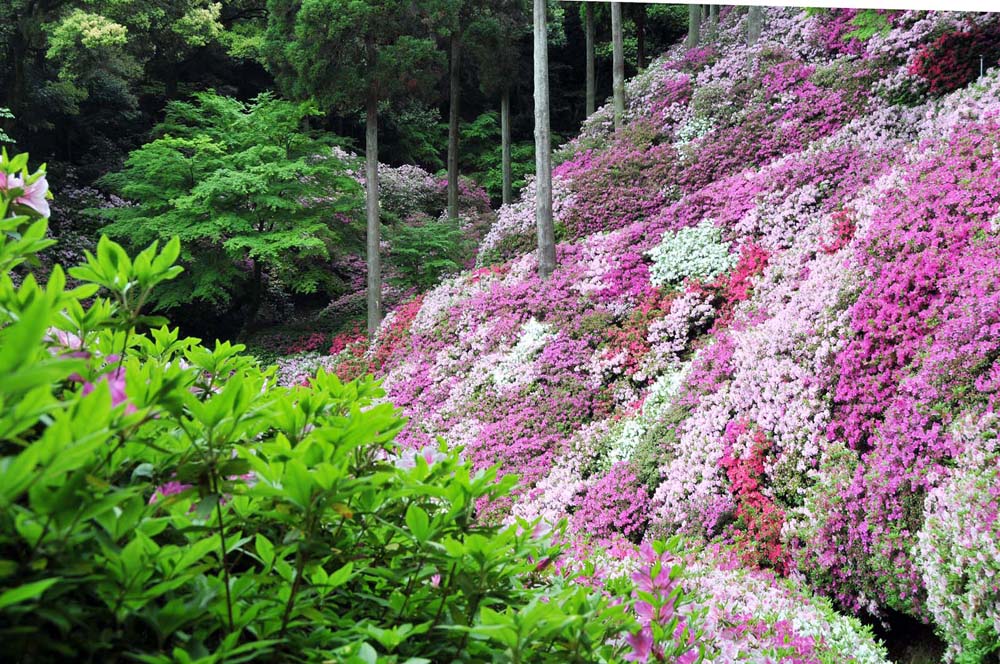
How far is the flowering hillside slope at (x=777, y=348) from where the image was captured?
3020 mm

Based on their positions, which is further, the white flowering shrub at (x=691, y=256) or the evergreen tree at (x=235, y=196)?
the evergreen tree at (x=235, y=196)

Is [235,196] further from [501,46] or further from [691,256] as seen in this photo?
[691,256]

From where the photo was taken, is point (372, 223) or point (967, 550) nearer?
point (967, 550)

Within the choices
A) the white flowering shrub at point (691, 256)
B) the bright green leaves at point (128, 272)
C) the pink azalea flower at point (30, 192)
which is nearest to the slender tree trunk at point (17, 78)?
the white flowering shrub at point (691, 256)

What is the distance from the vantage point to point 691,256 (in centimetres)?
683

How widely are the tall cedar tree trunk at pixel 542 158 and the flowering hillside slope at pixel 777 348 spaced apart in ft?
1.18

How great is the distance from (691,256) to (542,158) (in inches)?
107

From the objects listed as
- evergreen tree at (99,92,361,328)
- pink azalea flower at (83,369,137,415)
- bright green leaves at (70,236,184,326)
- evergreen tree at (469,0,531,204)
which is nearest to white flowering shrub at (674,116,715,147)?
evergreen tree at (469,0,531,204)

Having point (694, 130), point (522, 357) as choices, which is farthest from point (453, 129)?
point (522, 357)

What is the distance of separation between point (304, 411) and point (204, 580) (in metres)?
0.26

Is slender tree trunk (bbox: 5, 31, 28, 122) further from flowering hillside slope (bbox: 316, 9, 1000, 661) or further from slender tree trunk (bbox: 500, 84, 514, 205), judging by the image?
slender tree trunk (bbox: 500, 84, 514, 205)

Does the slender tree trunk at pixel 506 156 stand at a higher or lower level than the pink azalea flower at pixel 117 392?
higher

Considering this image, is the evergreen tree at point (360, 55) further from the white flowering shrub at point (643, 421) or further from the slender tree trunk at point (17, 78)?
the white flowering shrub at point (643, 421)

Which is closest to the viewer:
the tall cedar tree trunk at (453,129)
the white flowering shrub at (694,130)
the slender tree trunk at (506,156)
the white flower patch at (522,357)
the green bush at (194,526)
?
the green bush at (194,526)
